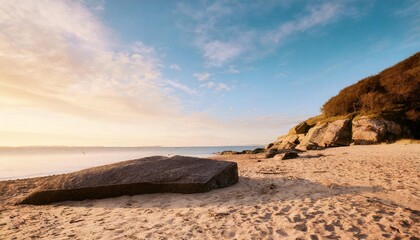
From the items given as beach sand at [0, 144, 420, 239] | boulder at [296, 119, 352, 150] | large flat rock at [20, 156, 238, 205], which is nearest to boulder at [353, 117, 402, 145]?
boulder at [296, 119, 352, 150]

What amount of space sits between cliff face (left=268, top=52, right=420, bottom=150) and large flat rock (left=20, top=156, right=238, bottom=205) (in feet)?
57.1

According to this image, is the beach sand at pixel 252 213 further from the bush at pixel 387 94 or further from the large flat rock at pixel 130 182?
the bush at pixel 387 94

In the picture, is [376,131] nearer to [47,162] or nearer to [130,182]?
[130,182]

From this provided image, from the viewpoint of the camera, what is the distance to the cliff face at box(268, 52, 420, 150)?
23250mm

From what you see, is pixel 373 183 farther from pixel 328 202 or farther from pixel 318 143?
pixel 318 143

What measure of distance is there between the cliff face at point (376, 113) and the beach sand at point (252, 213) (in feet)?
52.0

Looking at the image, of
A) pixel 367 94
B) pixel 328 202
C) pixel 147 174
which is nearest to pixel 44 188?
pixel 147 174

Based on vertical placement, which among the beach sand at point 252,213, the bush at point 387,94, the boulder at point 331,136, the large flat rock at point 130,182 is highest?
the bush at point 387,94

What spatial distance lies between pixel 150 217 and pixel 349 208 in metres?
4.87

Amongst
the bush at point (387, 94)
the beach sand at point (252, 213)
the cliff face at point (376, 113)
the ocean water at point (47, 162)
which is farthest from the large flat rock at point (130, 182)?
the bush at point (387, 94)

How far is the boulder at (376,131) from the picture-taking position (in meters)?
22.5

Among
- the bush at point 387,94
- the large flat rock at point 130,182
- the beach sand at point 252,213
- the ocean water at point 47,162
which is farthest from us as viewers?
the bush at point 387,94

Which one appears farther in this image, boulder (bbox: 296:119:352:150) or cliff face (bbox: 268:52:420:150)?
boulder (bbox: 296:119:352:150)

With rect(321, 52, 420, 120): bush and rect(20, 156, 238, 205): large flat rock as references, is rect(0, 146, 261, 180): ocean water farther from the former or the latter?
rect(321, 52, 420, 120): bush
